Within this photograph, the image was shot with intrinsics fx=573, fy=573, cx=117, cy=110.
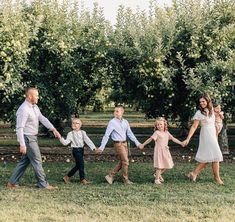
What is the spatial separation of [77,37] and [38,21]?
1479 millimetres

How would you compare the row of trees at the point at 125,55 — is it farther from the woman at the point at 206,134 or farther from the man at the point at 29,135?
the man at the point at 29,135

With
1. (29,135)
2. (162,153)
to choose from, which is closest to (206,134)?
(162,153)

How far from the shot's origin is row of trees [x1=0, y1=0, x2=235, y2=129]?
15.8 metres

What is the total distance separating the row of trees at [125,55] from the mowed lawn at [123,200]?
395 centimetres

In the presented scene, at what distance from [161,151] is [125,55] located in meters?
5.05

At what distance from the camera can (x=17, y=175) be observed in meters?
11.0

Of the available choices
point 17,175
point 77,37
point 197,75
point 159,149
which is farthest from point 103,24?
point 17,175

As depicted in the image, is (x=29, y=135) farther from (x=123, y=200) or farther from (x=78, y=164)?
(x=123, y=200)

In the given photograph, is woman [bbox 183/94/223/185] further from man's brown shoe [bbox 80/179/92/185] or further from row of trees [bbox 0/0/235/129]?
row of trees [bbox 0/0/235/129]

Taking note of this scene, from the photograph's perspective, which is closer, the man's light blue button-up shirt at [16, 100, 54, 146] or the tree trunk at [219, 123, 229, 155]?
the man's light blue button-up shirt at [16, 100, 54, 146]

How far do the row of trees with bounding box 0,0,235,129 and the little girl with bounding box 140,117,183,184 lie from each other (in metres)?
3.68

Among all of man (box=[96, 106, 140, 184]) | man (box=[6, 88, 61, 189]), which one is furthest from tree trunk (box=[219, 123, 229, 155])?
man (box=[6, 88, 61, 189])

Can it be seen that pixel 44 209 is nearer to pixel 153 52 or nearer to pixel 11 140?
pixel 153 52

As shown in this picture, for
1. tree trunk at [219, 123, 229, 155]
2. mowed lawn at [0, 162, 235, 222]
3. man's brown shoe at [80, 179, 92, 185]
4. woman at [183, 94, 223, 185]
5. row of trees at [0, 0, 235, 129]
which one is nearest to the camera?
mowed lawn at [0, 162, 235, 222]
